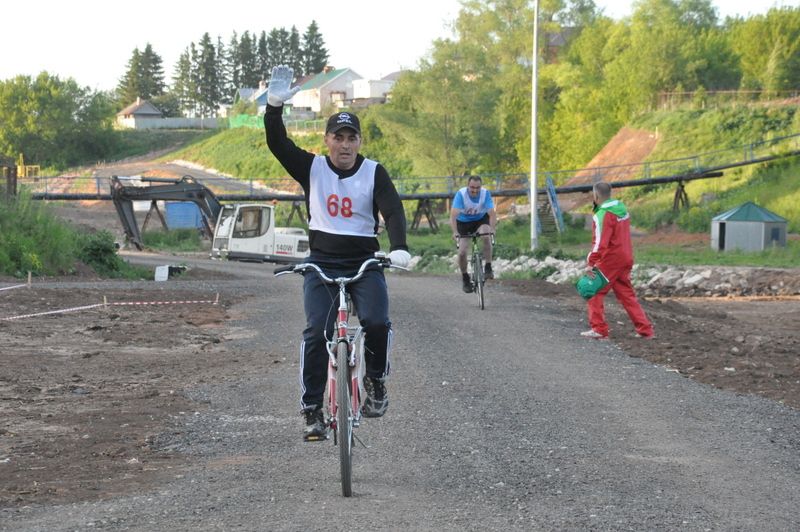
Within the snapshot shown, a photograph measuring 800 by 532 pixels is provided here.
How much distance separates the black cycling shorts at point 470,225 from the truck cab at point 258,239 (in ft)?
81.4

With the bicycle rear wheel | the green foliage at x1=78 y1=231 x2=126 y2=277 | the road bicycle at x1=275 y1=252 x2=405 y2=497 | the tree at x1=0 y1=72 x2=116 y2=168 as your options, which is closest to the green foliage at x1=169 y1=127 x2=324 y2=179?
the tree at x1=0 y1=72 x2=116 y2=168

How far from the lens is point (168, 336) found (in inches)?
633

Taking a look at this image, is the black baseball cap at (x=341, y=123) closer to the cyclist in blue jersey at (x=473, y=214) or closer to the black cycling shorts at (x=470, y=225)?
the cyclist in blue jersey at (x=473, y=214)

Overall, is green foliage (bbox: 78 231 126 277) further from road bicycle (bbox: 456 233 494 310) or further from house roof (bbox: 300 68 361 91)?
house roof (bbox: 300 68 361 91)

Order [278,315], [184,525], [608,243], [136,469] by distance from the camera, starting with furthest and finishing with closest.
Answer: [278,315] → [608,243] → [136,469] → [184,525]

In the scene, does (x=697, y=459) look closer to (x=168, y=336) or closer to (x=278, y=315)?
(x=168, y=336)

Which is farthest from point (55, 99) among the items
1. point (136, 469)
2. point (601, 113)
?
point (136, 469)

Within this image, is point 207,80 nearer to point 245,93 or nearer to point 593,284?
point 245,93

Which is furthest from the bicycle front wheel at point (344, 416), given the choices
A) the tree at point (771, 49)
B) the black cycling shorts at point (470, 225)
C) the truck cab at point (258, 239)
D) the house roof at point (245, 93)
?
the house roof at point (245, 93)

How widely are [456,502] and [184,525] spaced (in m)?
1.52

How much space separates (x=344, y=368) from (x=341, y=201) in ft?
3.57

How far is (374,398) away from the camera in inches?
292

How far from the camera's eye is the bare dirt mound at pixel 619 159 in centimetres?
6925

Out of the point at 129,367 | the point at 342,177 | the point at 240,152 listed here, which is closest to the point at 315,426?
Result: the point at 342,177
